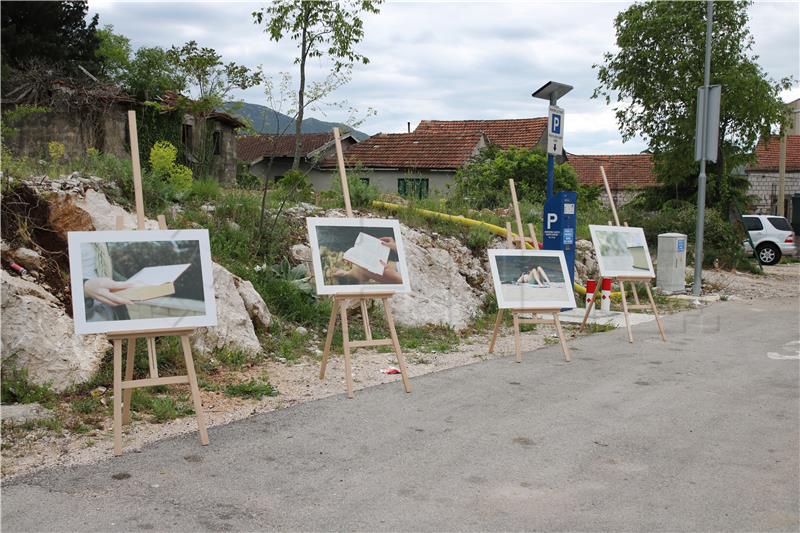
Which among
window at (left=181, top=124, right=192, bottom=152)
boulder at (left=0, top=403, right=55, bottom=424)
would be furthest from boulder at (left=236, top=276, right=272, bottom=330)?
window at (left=181, top=124, right=192, bottom=152)

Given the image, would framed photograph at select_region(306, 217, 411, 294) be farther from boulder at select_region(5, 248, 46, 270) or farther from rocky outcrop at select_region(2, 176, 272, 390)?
boulder at select_region(5, 248, 46, 270)

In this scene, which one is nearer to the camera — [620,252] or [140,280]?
[140,280]

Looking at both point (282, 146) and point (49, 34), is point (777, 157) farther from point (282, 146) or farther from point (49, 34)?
point (49, 34)

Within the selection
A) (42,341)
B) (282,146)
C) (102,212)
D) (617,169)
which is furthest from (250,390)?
(282,146)

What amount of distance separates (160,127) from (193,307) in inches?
997

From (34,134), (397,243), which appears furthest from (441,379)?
(34,134)

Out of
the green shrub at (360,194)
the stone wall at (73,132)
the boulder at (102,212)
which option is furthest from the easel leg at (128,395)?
the stone wall at (73,132)

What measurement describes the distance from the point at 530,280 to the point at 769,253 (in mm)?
19713

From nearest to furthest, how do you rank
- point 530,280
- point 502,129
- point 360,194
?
point 530,280
point 360,194
point 502,129

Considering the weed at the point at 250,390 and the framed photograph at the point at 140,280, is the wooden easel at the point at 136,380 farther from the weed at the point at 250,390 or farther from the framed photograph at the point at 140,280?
the weed at the point at 250,390

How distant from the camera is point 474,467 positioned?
502 centimetres

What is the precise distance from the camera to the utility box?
15734mm

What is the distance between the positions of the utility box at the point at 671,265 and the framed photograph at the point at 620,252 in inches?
215

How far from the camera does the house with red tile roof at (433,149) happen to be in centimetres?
3409
